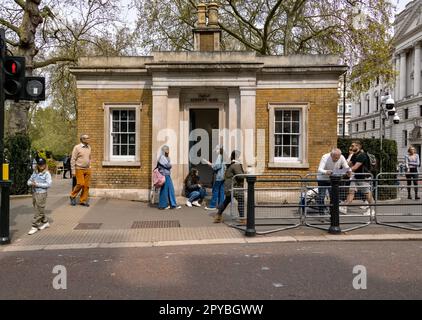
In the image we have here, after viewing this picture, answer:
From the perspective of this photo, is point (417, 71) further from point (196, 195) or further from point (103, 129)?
point (103, 129)

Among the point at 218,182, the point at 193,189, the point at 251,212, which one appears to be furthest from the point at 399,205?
the point at 193,189

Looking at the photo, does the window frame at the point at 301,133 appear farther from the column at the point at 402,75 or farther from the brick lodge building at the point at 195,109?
the column at the point at 402,75

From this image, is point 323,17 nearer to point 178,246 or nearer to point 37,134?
point 178,246

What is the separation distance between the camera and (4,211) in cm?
730

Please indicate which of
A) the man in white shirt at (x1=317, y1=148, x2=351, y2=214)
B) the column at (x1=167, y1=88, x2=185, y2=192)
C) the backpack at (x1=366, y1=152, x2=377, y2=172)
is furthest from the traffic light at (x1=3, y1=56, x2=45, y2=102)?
the backpack at (x1=366, y1=152, x2=377, y2=172)

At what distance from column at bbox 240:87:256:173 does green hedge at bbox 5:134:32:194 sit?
7603 mm

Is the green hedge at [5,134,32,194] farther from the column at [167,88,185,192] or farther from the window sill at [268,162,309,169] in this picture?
the window sill at [268,162,309,169]

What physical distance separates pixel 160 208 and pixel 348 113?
94270mm

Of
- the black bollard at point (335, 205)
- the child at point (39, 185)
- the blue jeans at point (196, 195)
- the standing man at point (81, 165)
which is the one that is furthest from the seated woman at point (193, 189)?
the black bollard at point (335, 205)

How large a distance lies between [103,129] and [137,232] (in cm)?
569

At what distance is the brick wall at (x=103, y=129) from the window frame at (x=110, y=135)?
0.10m

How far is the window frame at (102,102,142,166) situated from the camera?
12906mm
